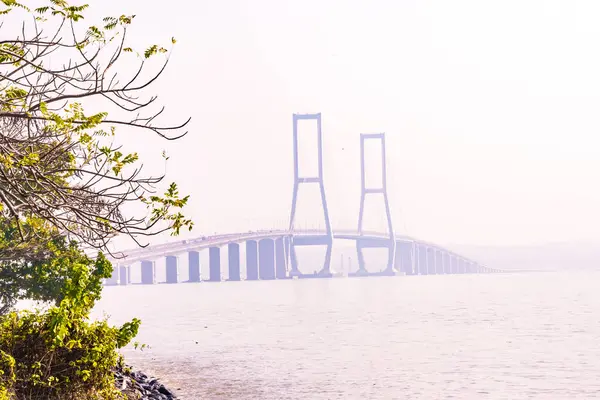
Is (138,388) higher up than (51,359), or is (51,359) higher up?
(51,359)

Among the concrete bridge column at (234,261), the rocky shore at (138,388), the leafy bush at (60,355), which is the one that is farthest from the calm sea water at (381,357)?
the concrete bridge column at (234,261)

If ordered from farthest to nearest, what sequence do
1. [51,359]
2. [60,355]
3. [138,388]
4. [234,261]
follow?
[234,261] < [138,388] < [60,355] < [51,359]

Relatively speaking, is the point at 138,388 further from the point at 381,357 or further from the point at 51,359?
the point at 381,357

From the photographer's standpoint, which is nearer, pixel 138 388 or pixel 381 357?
pixel 138 388

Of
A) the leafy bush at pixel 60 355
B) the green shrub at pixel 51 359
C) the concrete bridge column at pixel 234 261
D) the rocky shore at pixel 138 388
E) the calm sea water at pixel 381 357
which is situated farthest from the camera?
the concrete bridge column at pixel 234 261

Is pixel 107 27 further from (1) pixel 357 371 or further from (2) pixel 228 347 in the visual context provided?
(2) pixel 228 347

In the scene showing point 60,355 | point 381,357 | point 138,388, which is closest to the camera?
point 60,355

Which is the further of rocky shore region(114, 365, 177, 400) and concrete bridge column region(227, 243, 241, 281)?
concrete bridge column region(227, 243, 241, 281)

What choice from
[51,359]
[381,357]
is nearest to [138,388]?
[51,359]

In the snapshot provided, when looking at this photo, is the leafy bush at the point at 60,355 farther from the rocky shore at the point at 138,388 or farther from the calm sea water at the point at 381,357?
the calm sea water at the point at 381,357

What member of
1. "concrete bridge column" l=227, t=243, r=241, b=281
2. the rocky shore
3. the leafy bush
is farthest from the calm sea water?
"concrete bridge column" l=227, t=243, r=241, b=281

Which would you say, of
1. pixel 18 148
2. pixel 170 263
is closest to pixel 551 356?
pixel 18 148

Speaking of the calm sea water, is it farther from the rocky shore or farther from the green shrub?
the green shrub

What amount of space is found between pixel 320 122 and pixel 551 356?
351 feet
